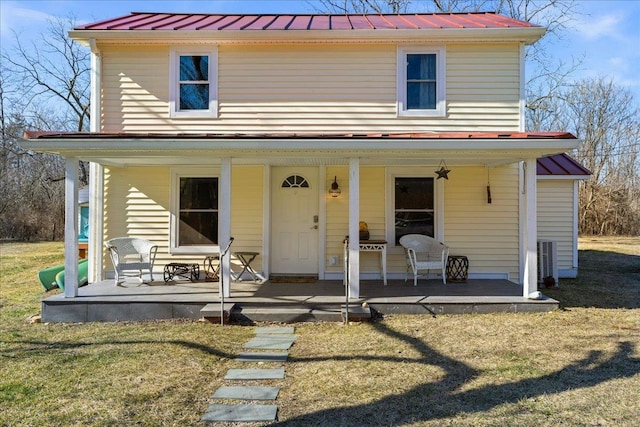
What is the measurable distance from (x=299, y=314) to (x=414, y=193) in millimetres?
3671

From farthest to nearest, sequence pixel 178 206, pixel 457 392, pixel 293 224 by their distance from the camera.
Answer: pixel 293 224, pixel 178 206, pixel 457 392

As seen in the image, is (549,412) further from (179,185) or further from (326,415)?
(179,185)

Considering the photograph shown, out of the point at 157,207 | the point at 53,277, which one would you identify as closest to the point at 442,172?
the point at 157,207

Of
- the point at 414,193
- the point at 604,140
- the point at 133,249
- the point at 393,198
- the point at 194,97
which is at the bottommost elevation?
the point at 133,249

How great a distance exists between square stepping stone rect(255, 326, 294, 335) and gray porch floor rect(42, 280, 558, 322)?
0.50 m

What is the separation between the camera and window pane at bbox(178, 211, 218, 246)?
8.74m

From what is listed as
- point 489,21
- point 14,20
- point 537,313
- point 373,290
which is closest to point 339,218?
point 373,290

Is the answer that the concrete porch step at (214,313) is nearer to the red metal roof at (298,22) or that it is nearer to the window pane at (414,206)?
the window pane at (414,206)

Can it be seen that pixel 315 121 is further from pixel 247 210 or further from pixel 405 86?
pixel 247 210

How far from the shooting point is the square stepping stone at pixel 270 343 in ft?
17.4

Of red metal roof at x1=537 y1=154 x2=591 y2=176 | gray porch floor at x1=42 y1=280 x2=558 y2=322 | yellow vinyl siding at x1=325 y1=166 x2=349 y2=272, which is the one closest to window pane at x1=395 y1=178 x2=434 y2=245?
yellow vinyl siding at x1=325 y1=166 x2=349 y2=272

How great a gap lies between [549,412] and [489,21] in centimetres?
812

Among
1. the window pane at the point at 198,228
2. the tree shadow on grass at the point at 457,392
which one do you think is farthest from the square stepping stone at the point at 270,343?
the window pane at the point at 198,228

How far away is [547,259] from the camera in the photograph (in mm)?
9227
